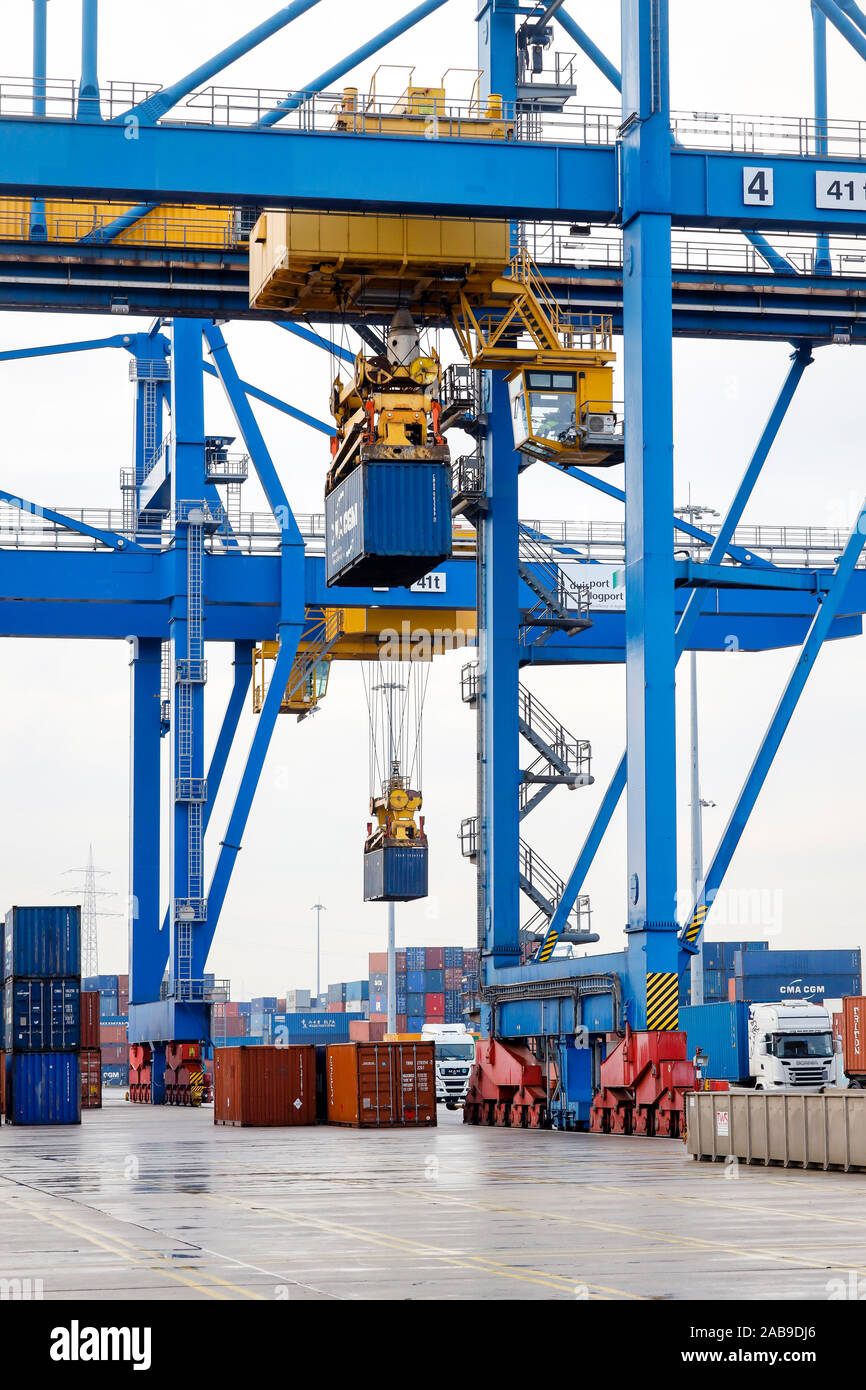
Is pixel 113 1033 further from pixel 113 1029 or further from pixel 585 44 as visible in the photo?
pixel 585 44

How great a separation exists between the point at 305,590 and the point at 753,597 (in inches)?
412

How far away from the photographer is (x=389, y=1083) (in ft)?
103

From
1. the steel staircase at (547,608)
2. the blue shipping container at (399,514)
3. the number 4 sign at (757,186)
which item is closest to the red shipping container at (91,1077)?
the steel staircase at (547,608)

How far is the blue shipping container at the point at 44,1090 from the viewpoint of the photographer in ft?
118

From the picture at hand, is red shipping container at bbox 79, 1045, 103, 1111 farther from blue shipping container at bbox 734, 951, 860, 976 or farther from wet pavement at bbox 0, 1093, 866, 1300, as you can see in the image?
wet pavement at bbox 0, 1093, 866, 1300

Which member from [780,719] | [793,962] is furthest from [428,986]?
[780,719]

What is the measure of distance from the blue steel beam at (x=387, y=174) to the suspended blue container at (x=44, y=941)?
16103 mm

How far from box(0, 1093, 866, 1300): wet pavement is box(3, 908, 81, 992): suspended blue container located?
41.5ft

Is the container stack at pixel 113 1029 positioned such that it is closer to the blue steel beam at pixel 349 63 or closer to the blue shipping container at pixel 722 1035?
the blue shipping container at pixel 722 1035

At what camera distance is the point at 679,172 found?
26.7 m

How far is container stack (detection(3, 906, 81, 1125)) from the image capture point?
1406 inches

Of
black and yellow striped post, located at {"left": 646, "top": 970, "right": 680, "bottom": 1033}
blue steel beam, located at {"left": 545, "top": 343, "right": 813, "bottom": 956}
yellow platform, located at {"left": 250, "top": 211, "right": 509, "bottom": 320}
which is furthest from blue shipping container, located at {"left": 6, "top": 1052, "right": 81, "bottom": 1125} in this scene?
yellow platform, located at {"left": 250, "top": 211, "right": 509, "bottom": 320}

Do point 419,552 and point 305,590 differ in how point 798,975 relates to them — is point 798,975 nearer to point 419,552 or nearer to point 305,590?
point 305,590
